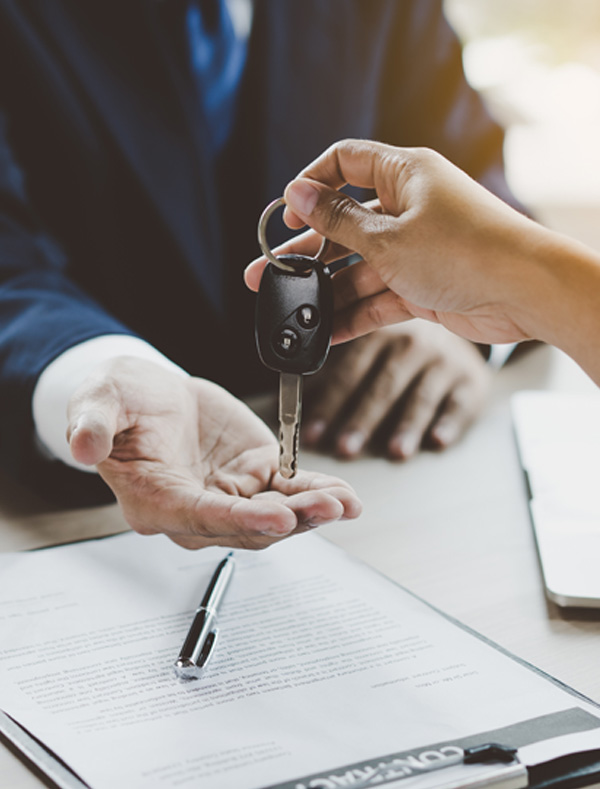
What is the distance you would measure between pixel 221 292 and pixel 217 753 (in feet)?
3.21

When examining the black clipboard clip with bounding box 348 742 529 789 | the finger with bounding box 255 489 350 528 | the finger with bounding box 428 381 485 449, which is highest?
the finger with bounding box 255 489 350 528

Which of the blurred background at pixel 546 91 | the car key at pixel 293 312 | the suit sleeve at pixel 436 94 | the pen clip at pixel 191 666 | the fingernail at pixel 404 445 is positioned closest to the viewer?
the pen clip at pixel 191 666

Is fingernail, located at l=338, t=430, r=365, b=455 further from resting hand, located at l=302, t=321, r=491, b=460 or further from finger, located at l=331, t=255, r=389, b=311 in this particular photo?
finger, located at l=331, t=255, r=389, b=311

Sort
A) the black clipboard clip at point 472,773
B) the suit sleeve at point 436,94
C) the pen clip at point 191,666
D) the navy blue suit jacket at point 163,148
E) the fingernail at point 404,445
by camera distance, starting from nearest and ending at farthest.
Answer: the black clipboard clip at point 472,773, the pen clip at point 191,666, the fingernail at point 404,445, the navy blue suit jacket at point 163,148, the suit sleeve at point 436,94

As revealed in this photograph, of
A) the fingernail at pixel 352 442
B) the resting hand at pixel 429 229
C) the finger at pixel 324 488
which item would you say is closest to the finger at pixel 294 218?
the resting hand at pixel 429 229

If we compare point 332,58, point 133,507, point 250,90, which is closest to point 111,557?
point 133,507

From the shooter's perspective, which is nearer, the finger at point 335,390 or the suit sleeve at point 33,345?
the suit sleeve at point 33,345

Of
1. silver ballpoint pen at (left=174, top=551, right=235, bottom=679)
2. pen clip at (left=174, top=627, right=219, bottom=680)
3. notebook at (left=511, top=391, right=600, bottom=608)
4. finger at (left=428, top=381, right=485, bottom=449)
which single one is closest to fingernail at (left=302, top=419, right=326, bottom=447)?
finger at (left=428, top=381, right=485, bottom=449)

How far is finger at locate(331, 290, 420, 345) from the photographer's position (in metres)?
0.77

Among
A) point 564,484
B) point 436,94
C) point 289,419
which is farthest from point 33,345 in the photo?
point 436,94

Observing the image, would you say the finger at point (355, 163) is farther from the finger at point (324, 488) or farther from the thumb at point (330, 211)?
the finger at point (324, 488)

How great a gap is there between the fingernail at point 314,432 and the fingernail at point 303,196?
1.36 feet

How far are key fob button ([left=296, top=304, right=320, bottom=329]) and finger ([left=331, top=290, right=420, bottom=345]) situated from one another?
0.10 meters

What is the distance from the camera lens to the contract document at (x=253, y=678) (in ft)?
1.60
